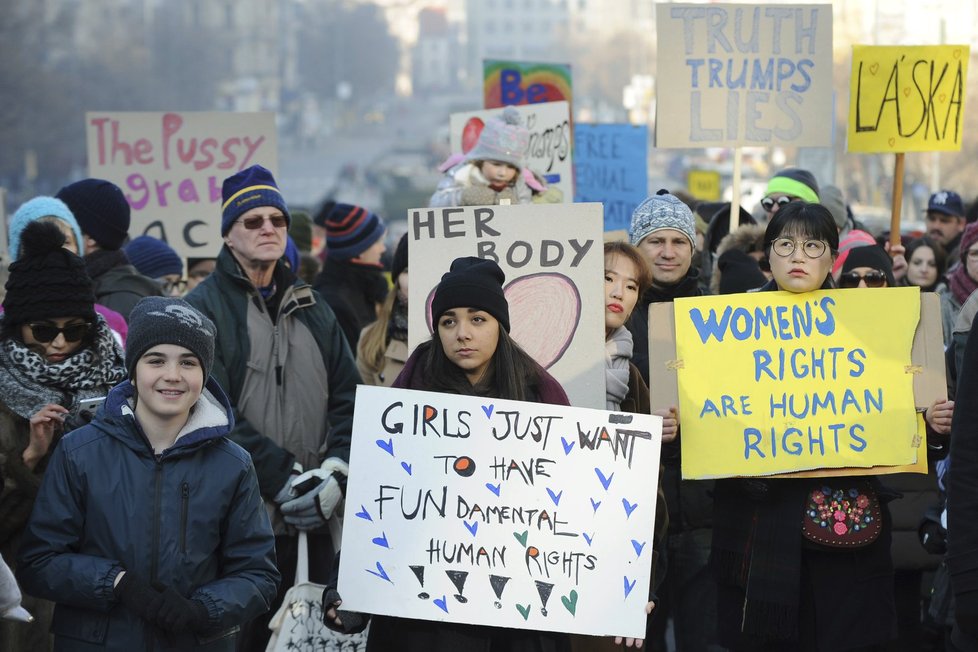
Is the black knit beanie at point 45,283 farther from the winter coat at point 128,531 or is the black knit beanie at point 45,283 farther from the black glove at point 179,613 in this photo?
the black glove at point 179,613

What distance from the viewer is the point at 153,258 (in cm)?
800

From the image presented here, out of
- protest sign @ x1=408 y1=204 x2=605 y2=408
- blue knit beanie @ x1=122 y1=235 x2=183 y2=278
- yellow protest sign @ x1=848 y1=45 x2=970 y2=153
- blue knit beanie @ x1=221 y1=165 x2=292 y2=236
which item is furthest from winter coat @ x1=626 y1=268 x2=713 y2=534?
blue knit beanie @ x1=122 y1=235 x2=183 y2=278

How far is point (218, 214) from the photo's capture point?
8.91 m

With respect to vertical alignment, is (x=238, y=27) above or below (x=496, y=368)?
above

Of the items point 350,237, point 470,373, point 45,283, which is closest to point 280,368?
point 45,283

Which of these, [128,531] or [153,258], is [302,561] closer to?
[128,531]

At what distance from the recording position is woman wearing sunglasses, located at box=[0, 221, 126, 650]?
4586 millimetres

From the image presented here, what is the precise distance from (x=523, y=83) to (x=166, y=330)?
25.2ft

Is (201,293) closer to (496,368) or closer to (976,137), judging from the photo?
(496,368)

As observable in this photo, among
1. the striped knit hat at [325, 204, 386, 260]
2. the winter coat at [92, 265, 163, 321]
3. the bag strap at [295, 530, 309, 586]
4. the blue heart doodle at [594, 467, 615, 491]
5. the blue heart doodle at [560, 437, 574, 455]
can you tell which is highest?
the striped knit hat at [325, 204, 386, 260]

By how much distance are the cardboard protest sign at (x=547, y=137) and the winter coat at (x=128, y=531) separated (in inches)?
204

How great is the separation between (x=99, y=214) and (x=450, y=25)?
173m

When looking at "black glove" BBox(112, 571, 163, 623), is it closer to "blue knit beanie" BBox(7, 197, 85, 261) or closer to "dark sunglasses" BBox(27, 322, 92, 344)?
"dark sunglasses" BBox(27, 322, 92, 344)

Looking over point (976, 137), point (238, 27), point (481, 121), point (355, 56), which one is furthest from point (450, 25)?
point (481, 121)
